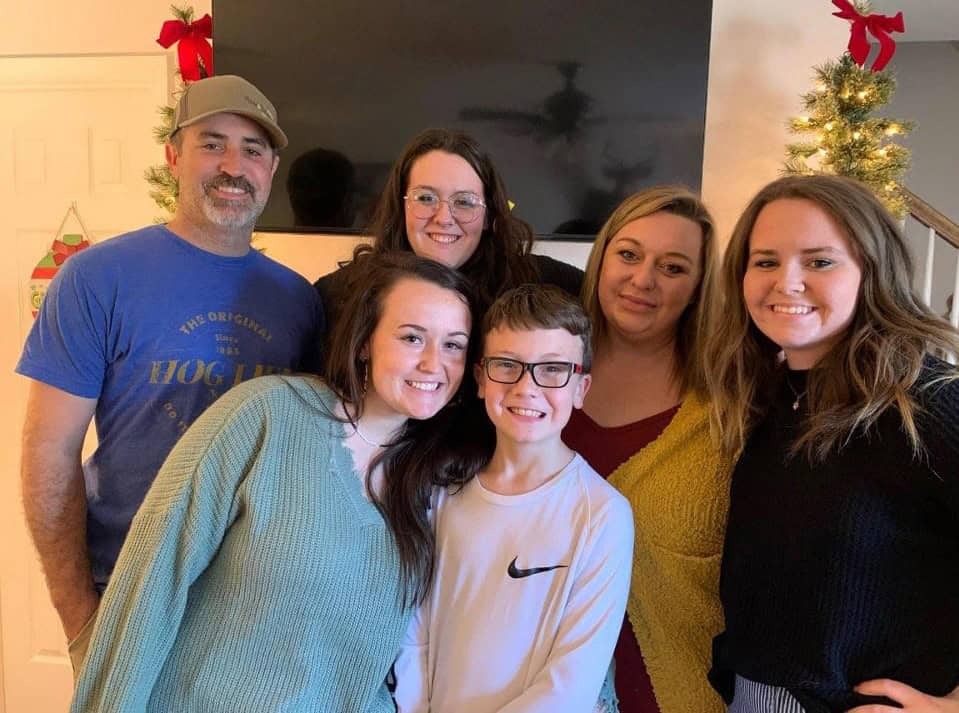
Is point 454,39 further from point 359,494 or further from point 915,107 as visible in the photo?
point 915,107

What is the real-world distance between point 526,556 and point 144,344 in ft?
3.20

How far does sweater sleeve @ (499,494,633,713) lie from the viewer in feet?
3.83

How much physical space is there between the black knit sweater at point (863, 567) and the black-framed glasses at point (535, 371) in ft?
1.49

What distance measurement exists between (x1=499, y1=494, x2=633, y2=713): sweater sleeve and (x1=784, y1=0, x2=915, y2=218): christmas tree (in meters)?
1.47

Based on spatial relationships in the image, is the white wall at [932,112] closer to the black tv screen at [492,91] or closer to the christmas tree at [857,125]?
the christmas tree at [857,125]

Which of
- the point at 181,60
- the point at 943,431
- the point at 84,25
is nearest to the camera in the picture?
the point at 943,431

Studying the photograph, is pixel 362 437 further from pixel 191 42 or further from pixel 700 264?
pixel 191 42

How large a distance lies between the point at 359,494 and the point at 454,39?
1755mm

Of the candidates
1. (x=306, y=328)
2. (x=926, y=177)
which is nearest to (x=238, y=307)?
(x=306, y=328)

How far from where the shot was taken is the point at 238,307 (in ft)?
5.22

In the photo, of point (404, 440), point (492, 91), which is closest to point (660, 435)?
point (404, 440)

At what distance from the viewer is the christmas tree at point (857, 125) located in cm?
210

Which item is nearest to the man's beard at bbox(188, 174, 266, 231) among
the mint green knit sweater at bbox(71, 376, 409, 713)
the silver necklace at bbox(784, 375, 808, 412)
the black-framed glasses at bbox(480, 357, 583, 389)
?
the mint green knit sweater at bbox(71, 376, 409, 713)

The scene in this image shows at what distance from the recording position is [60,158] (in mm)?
2836
